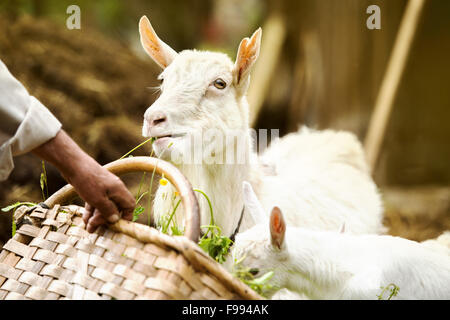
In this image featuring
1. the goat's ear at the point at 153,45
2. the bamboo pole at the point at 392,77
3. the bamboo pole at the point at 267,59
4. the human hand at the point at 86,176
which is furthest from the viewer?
the bamboo pole at the point at 267,59

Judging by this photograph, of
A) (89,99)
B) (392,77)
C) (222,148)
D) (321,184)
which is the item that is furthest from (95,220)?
(392,77)

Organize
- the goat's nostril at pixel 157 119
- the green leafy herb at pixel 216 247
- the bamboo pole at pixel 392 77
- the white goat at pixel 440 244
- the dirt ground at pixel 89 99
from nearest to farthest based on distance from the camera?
1. the green leafy herb at pixel 216 247
2. the white goat at pixel 440 244
3. the goat's nostril at pixel 157 119
4. the dirt ground at pixel 89 99
5. the bamboo pole at pixel 392 77

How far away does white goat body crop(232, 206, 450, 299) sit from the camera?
138 centimetres

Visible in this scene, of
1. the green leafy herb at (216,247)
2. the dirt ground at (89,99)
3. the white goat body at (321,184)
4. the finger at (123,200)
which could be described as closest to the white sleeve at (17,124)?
the finger at (123,200)

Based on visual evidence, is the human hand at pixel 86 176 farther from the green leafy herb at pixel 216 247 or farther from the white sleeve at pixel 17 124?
the green leafy herb at pixel 216 247

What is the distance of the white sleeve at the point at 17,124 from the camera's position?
1295 mm

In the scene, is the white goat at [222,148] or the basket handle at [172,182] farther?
the white goat at [222,148]

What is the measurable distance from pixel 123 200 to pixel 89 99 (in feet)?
9.80

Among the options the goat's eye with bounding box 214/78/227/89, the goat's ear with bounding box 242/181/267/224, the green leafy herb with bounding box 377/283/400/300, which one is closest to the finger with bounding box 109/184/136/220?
the goat's ear with bounding box 242/181/267/224

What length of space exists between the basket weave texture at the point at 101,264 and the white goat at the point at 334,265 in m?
0.17

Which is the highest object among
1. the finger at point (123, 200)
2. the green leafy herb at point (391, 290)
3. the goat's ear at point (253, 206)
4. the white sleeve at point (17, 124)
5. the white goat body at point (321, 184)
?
the white sleeve at point (17, 124)
